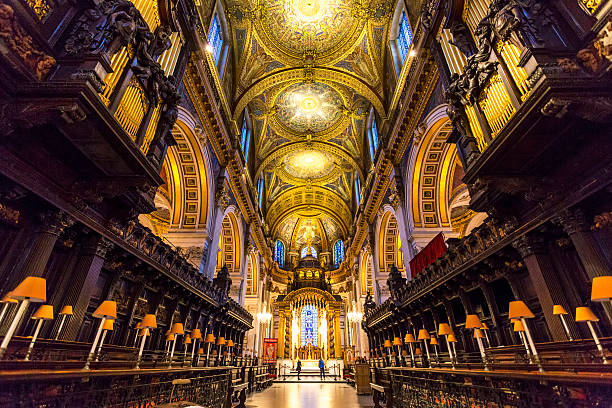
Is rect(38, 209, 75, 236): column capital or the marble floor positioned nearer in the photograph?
rect(38, 209, 75, 236): column capital

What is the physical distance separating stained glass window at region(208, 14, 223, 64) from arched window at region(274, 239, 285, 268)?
23449 mm

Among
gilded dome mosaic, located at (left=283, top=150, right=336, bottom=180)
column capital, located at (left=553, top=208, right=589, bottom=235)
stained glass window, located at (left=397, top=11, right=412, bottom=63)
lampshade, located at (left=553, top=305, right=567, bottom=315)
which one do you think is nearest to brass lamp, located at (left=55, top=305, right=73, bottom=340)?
lampshade, located at (left=553, top=305, right=567, bottom=315)

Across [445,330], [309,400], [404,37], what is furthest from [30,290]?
[404,37]

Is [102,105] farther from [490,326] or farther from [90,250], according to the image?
[490,326]

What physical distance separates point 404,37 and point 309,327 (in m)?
28.2

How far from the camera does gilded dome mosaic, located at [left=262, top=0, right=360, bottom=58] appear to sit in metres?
15.3

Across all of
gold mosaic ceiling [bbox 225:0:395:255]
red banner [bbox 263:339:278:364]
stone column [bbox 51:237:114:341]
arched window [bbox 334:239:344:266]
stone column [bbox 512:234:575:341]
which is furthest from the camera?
arched window [bbox 334:239:344:266]

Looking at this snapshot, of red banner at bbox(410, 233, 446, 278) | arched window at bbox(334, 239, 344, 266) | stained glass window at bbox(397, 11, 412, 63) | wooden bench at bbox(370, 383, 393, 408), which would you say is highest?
stained glass window at bbox(397, 11, 412, 63)

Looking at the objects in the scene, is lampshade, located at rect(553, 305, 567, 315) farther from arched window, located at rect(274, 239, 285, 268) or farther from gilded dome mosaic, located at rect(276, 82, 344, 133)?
arched window, located at rect(274, 239, 285, 268)

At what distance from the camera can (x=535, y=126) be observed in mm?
4188

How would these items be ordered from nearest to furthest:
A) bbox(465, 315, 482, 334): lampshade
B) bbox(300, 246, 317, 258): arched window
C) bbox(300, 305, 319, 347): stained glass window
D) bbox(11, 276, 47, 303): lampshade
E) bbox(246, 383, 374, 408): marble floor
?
bbox(11, 276, 47, 303): lampshade → bbox(465, 315, 482, 334): lampshade → bbox(246, 383, 374, 408): marble floor → bbox(300, 305, 319, 347): stained glass window → bbox(300, 246, 317, 258): arched window

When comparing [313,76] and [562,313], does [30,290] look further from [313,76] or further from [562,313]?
[313,76]

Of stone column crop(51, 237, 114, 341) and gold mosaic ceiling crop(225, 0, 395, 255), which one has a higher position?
gold mosaic ceiling crop(225, 0, 395, 255)

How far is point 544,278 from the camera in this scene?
4.92 metres
